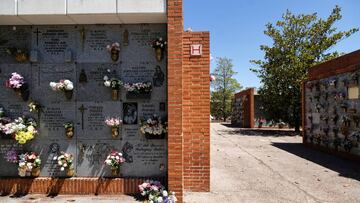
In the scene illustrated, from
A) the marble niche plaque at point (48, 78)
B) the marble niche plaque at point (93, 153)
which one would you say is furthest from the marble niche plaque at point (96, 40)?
the marble niche plaque at point (93, 153)

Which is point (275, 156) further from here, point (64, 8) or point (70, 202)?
point (64, 8)

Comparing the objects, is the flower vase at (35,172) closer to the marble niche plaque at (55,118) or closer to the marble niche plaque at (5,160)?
the marble niche plaque at (5,160)

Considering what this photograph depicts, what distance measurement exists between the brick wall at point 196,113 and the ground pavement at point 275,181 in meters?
0.45

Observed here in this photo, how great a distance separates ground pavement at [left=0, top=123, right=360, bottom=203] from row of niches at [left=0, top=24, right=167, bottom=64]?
3020mm

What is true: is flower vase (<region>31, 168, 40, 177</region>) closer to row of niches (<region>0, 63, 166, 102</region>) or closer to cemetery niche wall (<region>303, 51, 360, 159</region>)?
row of niches (<region>0, 63, 166, 102</region>)

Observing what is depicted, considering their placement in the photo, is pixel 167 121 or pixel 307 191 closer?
pixel 167 121

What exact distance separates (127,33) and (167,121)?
2.14 m

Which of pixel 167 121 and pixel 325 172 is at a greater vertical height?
pixel 167 121

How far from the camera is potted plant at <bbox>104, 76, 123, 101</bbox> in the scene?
734 centimetres

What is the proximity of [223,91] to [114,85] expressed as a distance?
46.3 m

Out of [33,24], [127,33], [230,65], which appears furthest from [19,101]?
[230,65]

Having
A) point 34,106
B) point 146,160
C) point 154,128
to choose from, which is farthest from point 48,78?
point 146,160

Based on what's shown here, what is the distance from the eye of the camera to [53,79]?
25.0 ft

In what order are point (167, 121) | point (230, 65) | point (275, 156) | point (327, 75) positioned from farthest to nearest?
point (230, 65)
point (327, 75)
point (275, 156)
point (167, 121)
